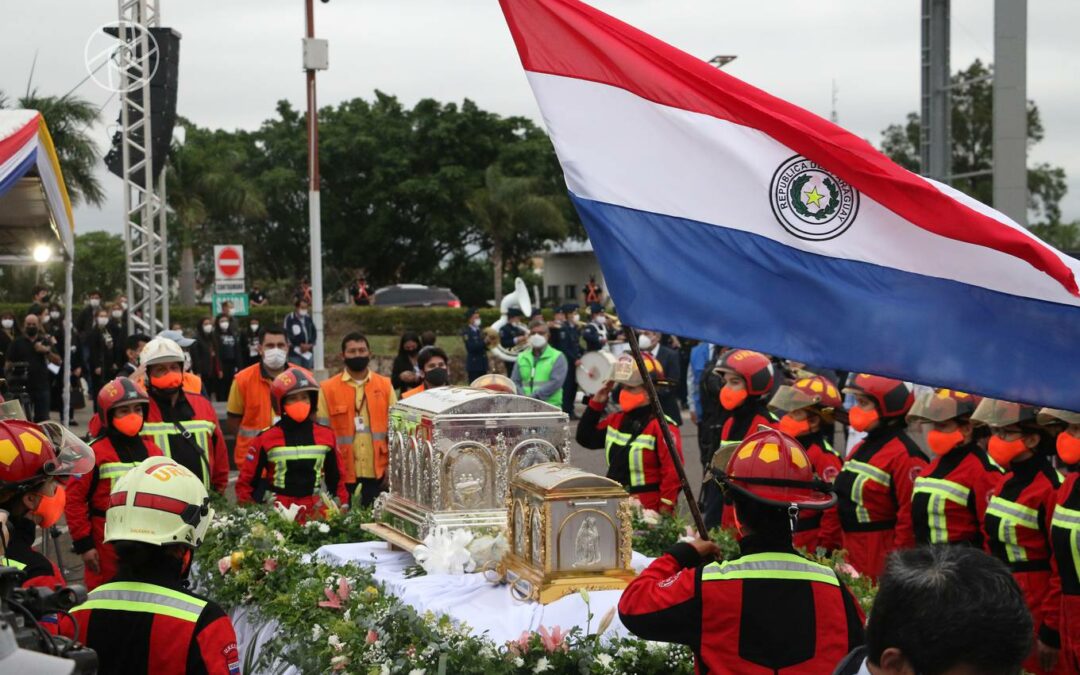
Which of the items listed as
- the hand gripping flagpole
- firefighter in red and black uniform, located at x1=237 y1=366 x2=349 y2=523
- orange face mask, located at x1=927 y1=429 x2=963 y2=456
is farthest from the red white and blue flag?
firefighter in red and black uniform, located at x1=237 y1=366 x2=349 y2=523

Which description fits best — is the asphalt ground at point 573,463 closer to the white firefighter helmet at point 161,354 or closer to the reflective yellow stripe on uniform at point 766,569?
the white firefighter helmet at point 161,354

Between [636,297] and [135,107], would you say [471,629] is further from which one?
[135,107]

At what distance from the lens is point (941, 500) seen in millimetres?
6875

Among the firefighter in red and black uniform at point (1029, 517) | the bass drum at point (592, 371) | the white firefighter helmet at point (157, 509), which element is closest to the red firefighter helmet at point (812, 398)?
the firefighter in red and black uniform at point (1029, 517)

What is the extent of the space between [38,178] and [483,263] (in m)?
53.2

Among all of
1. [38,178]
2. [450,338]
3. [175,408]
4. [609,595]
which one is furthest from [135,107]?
[450,338]

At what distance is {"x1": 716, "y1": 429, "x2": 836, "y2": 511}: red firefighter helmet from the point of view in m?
3.77

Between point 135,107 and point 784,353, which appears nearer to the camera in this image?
point 784,353

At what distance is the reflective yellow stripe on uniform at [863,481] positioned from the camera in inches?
293

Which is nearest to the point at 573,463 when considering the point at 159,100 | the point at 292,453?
the point at 159,100

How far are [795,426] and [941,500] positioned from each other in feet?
5.05

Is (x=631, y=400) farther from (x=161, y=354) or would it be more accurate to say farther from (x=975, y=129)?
(x=975, y=129)

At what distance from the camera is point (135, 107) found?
56.1ft

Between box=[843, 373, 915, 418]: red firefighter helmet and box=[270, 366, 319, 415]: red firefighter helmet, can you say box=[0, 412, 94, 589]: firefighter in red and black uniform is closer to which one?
box=[270, 366, 319, 415]: red firefighter helmet
